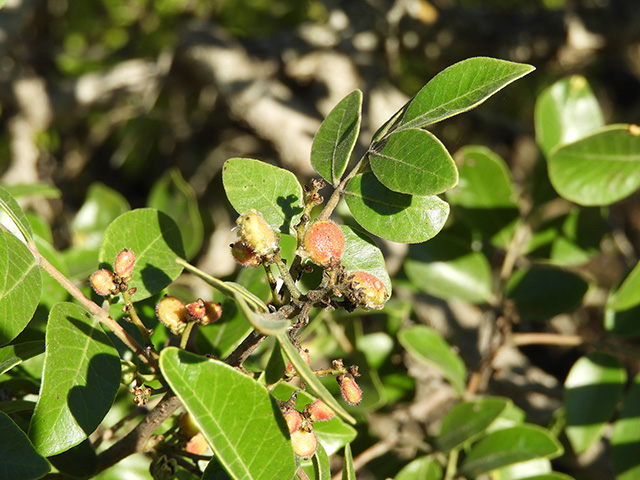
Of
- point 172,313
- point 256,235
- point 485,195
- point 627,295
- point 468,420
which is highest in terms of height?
point 256,235

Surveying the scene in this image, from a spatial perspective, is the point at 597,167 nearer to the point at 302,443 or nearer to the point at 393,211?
the point at 393,211

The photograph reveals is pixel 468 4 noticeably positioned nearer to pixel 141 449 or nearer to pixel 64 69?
pixel 64 69

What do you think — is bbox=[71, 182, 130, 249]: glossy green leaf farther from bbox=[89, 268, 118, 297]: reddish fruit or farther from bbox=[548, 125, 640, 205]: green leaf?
bbox=[548, 125, 640, 205]: green leaf

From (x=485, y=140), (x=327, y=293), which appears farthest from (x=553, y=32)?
(x=327, y=293)

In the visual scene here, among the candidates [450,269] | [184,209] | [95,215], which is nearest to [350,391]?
[450,269]

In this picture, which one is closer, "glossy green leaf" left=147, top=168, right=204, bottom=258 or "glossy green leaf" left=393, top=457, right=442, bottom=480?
"glossy green leaf" left=393, top=457, right=442, bottom=480

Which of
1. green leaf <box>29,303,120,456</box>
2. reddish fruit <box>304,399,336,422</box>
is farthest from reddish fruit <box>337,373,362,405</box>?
green leaf <box>29,303,120,456</box>
